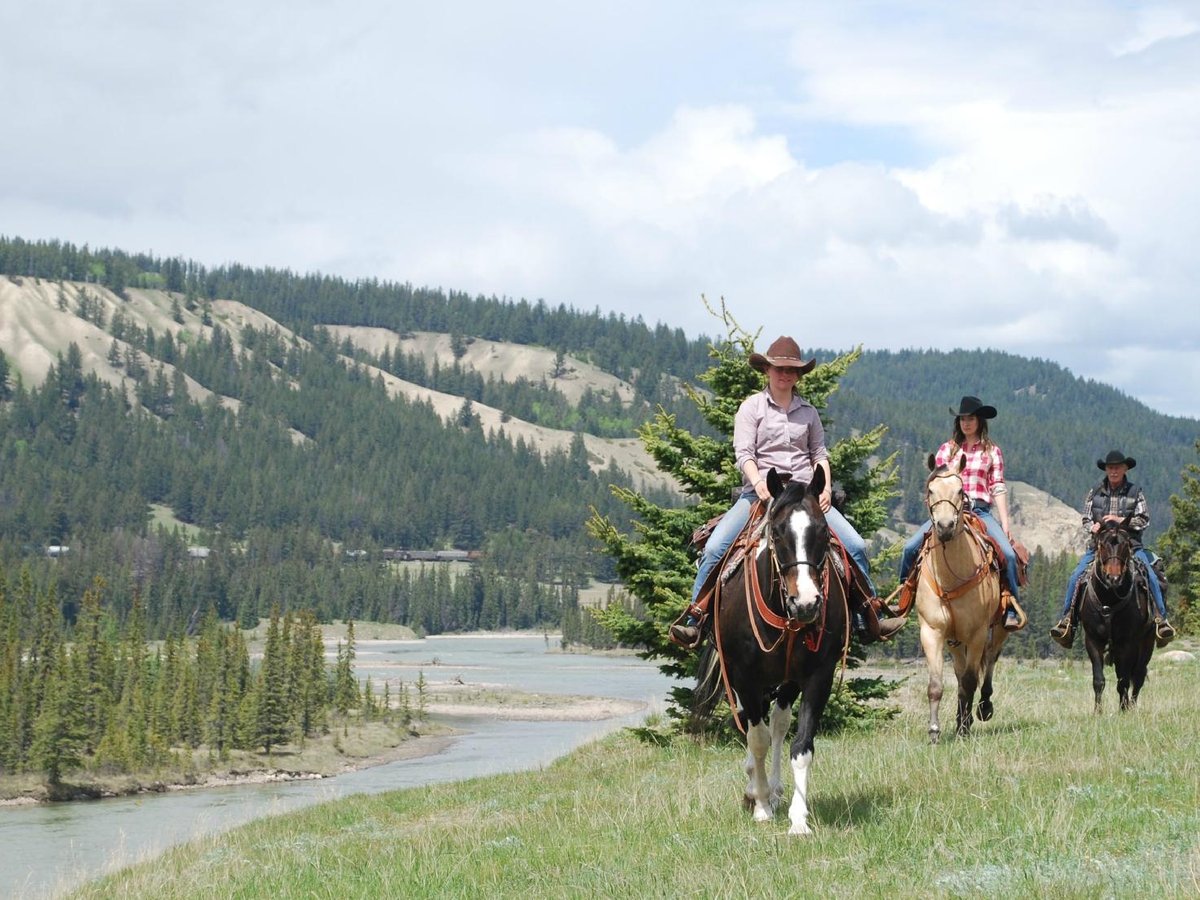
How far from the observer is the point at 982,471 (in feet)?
55.3

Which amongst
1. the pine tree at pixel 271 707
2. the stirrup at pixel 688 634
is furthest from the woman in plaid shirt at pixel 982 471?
the pine tree at pixel 271 707

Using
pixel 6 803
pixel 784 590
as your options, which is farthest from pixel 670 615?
pixel 6 803

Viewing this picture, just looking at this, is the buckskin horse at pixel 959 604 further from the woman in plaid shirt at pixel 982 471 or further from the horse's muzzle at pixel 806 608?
the horse's muzzle at pixel 806 608

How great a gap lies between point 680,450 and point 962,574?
931cm

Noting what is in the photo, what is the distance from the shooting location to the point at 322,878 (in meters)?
11.0

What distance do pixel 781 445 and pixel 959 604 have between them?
612 cm

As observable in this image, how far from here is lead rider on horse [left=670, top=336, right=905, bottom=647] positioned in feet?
38.8

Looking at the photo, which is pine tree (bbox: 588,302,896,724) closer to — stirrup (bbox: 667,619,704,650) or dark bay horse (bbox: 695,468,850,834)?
stirrup (bbox: 667,619,704,650)

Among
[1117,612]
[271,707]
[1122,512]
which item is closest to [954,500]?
[1122,512]

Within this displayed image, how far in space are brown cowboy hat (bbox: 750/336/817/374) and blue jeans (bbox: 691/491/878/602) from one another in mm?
1144

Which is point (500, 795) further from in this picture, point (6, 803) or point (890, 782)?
point (6, 803)

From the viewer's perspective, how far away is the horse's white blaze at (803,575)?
401 inches

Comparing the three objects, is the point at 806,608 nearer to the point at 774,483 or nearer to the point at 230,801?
the point at 774,483

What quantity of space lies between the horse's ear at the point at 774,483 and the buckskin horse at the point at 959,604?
5.81 metres
